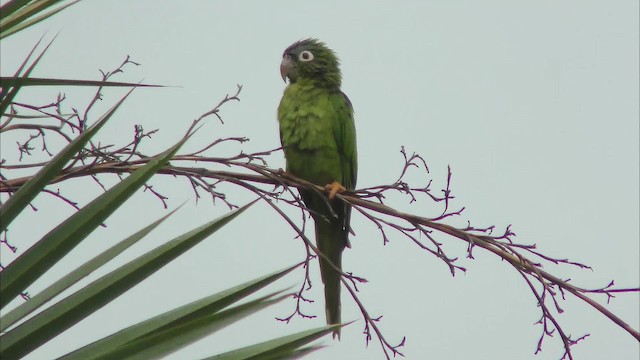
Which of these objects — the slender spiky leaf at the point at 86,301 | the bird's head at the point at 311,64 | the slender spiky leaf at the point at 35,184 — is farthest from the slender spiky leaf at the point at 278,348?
the bird's head at the point at 311,64

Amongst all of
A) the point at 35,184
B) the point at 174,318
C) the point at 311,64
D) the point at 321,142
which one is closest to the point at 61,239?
the point at 35,184

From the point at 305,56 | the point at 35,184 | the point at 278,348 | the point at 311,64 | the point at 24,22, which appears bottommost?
the point at 278,348

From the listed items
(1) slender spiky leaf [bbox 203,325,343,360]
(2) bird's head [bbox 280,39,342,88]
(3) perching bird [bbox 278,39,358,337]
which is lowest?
(1) slender spiky leaf [bbox 203,325,343,360]

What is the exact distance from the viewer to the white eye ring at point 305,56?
200 inches

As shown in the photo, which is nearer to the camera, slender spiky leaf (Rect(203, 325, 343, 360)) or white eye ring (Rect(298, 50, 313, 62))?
slender spiky leaf (Rect(203, 325, 343, 360))

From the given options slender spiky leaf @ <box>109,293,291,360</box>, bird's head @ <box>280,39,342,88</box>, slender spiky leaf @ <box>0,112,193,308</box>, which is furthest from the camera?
bird's head @ <box>280,39,342,88</box>

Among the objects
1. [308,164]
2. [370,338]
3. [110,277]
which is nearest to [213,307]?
[110,277]

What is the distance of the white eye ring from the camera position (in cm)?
509

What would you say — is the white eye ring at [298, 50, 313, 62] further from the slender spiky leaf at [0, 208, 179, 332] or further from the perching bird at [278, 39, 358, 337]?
the slender spiky leaf at [0, 208, 179, 332]

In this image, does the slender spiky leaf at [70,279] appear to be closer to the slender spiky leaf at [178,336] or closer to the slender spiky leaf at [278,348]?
the slender spiky leaf at [178,336]

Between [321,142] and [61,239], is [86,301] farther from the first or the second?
[321,142]

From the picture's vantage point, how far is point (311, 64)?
198 inches

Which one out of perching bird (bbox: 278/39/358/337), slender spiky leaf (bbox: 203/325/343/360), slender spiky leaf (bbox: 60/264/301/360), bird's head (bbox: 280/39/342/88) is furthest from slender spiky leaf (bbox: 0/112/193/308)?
bird's head (bbox: 280/39/342/88)

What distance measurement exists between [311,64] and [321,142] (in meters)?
0.73
